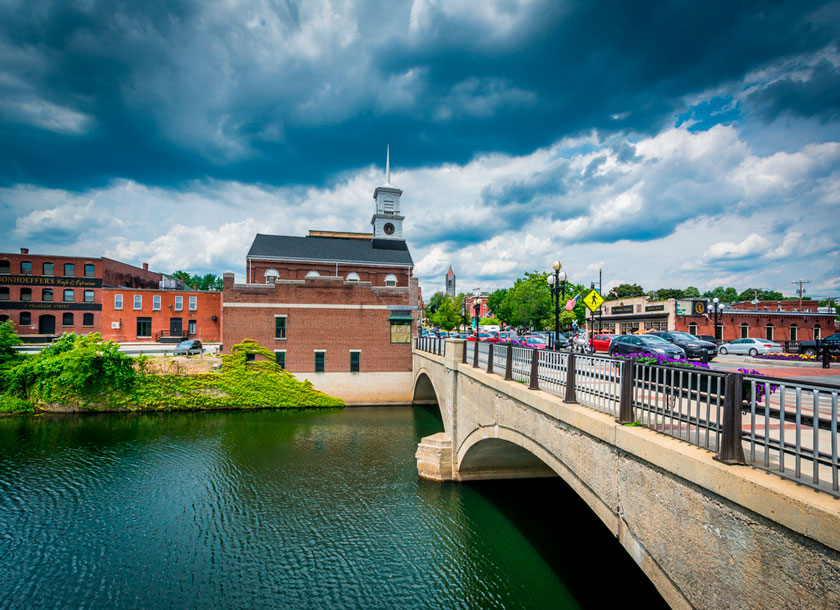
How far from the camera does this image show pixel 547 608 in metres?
9.11


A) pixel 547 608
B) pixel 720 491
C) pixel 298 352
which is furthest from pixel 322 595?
pixel 298 352

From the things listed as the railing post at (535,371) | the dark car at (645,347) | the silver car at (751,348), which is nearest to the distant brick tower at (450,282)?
the silver car at (751,348)

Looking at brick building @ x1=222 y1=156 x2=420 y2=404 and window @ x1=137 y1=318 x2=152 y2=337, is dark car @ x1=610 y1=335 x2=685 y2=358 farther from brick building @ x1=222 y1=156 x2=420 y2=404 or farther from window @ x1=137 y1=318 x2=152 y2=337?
window @ x1=137 y1=318 x2=152 y2=337

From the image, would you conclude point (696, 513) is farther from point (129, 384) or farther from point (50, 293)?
point (50, 293)

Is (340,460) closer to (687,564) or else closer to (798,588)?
(687,564)

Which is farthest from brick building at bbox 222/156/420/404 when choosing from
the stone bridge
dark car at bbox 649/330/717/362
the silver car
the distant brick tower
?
the distant brick tower

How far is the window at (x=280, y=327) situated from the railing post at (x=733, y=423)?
98.3ft

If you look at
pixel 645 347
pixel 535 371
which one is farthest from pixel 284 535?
pixel 645 347

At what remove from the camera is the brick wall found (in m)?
30.7

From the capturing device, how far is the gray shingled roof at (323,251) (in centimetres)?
4603

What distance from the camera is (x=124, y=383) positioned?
2806 centimetres

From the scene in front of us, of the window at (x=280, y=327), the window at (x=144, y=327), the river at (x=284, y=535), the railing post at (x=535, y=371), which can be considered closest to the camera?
the railing post at (x=535, y=371)

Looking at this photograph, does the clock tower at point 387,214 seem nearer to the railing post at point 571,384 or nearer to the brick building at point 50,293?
the brick building at point 50,293

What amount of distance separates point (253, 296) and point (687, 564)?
30.5m
